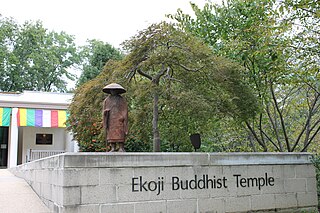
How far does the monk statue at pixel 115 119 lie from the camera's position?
23.4 feet

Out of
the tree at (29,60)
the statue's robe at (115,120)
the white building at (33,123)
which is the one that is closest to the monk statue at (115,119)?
the statue's robe at (115,120)

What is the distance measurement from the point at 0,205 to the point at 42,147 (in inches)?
726

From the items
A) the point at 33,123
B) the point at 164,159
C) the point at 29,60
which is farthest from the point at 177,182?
the point at 29,60

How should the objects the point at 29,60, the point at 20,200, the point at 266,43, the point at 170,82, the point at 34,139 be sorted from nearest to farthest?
the point at 20,200, the point at 266,43, the point at 170,82, the point at 34,139, the point at 29,60

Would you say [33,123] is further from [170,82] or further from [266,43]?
[266,43]

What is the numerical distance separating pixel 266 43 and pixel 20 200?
260 inches

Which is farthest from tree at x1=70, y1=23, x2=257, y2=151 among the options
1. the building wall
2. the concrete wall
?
the building wall

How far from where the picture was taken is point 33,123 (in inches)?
877

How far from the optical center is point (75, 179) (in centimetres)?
612

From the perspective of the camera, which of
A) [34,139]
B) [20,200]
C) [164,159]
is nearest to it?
[164,159]

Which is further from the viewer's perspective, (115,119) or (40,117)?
(40,117)

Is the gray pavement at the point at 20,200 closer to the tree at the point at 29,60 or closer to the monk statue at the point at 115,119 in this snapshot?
the monk statue at the point at 115,119

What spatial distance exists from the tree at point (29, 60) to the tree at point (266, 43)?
2792 centimetres

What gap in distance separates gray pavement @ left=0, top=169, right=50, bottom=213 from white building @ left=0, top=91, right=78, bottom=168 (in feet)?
37.0
